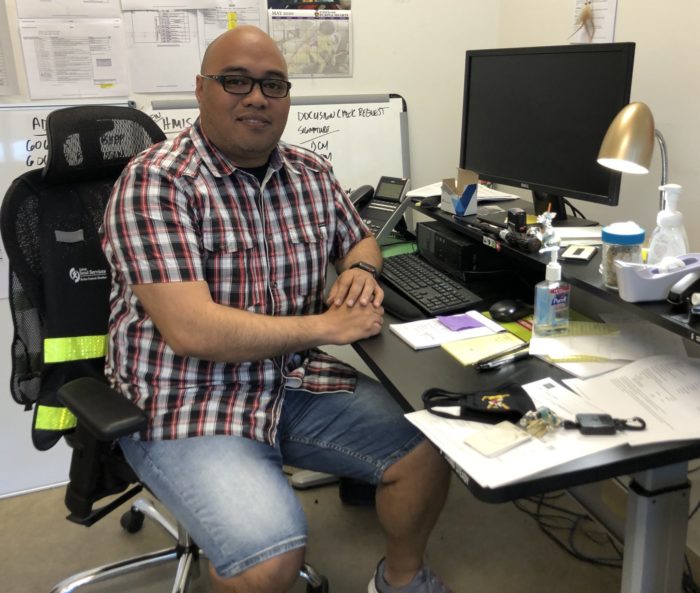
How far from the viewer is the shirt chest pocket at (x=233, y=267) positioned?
1.35 m

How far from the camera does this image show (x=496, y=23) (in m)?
2.30

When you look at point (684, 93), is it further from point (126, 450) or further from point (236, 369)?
point (126, 450)

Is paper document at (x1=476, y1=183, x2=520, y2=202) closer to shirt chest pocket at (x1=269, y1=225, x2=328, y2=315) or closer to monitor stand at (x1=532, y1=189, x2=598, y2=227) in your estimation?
monitor stand at (x1=532, y1=189, x2=598, y2=227)

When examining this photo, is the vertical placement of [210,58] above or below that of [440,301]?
above

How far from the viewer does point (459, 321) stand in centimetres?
141

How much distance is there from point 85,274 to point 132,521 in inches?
36.0

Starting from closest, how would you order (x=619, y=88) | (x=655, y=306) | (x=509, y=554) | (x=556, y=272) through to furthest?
(x=655, y=306)
(x=556, y=272)
(x=619, y=88)
(x=509, y=554)

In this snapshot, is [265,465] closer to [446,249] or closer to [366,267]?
[366,267]

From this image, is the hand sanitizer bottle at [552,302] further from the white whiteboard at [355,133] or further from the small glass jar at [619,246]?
the white whiteboard at [355,133]

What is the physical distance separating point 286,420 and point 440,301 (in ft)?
1.45

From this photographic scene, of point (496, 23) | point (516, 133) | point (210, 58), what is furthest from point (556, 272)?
point (496, 23)

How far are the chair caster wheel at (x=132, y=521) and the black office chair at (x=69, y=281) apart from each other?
55 cm

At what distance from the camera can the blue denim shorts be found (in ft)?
3.76

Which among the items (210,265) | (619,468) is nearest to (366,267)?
(210,265)
